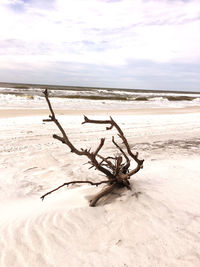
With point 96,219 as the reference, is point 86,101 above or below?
above

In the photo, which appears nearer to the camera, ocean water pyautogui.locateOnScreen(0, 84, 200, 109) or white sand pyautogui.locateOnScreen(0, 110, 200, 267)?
white sand pyautogui.locateOnScreen(0, 110, 200, 267)

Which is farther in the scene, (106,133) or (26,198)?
(106,133)

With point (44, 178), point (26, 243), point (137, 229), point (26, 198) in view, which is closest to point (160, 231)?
point (137, 229)

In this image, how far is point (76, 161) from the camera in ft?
16.1

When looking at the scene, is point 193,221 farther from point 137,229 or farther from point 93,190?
point 93,190

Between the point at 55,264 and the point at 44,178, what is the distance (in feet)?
7.06

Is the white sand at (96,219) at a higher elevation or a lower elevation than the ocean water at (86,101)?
lower

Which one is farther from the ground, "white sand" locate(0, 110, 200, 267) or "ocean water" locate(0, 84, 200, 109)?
"ocean water" locate(0, 84, 200, 109)

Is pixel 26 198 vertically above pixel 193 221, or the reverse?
pixel 193 221

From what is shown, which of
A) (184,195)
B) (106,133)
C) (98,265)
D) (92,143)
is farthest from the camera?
(106,133)

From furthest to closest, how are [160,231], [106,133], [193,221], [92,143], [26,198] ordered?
[106,133] < [92,143] < [26,198] < [193,221] < [160,231]

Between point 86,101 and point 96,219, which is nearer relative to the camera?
point 96,219

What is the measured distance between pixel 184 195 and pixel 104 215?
1.16 meters

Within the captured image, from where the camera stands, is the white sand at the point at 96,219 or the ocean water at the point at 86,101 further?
the ocean water at the point at 86,101
